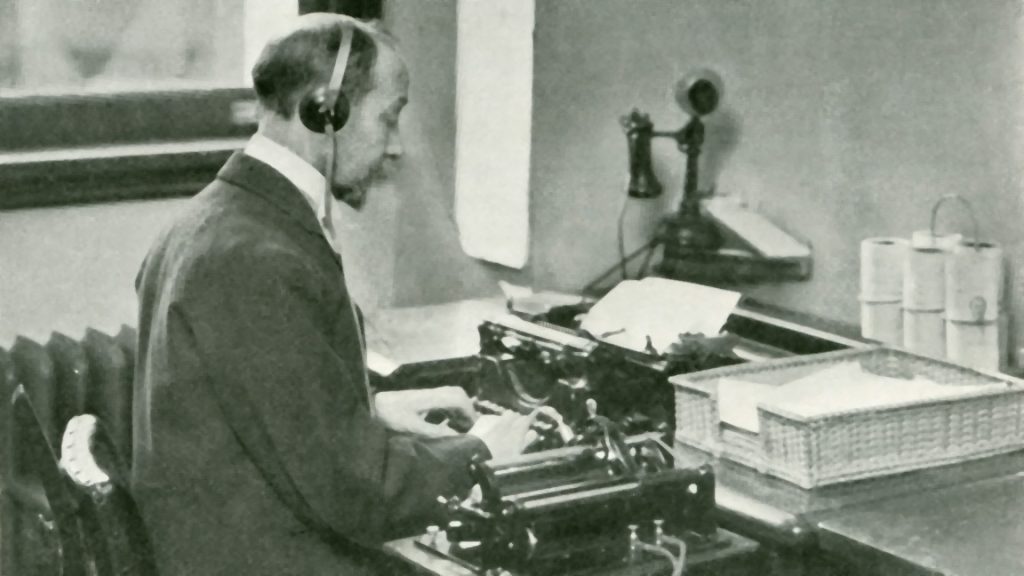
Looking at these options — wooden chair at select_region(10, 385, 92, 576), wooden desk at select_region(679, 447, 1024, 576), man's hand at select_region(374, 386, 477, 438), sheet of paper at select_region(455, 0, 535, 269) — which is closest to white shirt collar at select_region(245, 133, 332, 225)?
man's hand at select_region(374, 386, 477, 438)

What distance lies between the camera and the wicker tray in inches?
78.4

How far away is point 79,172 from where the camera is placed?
310 centimetres

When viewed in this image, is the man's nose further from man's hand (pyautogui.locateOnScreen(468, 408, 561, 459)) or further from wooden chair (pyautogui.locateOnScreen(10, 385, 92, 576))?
wooden chair (pyautogui.locateOnScreen(10, 385, 92, 576))

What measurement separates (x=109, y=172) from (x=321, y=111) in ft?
4.06

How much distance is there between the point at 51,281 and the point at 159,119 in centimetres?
43

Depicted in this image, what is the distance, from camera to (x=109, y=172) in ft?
10.3

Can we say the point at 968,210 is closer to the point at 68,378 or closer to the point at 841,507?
the point at 841,507

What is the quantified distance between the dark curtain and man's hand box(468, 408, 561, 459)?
139 centimetres

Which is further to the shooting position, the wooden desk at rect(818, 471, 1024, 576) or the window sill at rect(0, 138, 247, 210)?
the window sill at rect(0, 138, 247, 210)

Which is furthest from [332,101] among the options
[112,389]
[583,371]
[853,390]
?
[112,389]

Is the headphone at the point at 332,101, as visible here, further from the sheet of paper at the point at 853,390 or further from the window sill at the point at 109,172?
the window sill at the point at 109,172

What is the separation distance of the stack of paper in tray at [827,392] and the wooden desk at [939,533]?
142 mm

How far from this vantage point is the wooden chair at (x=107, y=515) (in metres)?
1.75

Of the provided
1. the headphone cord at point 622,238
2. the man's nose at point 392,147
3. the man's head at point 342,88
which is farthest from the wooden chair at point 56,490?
the headphone cord at point 622,238
